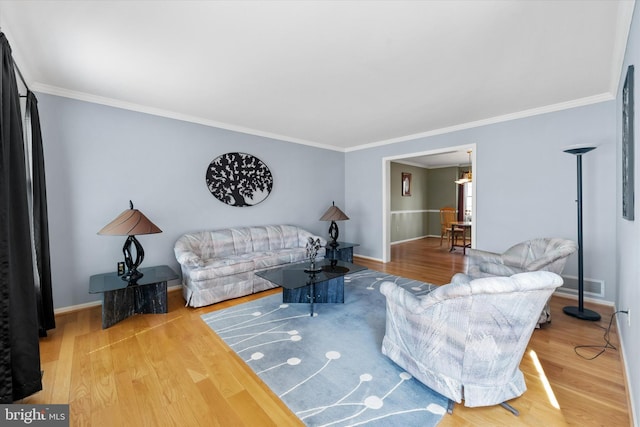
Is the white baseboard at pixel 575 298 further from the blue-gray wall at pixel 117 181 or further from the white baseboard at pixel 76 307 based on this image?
the white baseboard at pixel 76 307

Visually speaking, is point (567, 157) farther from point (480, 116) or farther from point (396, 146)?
point (396, 146)

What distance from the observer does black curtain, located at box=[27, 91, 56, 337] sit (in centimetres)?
245

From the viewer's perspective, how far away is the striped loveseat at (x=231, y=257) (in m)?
3.19

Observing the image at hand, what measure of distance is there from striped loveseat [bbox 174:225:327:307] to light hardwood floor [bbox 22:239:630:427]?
1.51 feet

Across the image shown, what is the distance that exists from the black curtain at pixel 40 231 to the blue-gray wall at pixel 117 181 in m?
0.46

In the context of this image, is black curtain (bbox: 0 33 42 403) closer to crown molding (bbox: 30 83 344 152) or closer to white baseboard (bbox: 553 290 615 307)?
crown molding (bbox: 30 83 344 152)

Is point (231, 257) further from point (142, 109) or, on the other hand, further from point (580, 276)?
point (580, 276)

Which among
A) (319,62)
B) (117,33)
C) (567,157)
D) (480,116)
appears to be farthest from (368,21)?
(567,157)

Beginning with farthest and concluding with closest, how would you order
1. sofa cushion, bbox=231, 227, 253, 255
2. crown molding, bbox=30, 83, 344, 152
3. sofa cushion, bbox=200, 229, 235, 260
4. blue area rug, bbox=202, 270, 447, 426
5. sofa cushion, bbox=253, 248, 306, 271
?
sofa cushion, bbox=231, 227, 253, 255 < sofa cushion, bbox=200, 229, 235, 260 < sofa cushion, bbox=253, 248, 306, 271 < crown molding, bbox=30, 83, 344, 152 < blue area rug, bbox=202, 270, 447, 426

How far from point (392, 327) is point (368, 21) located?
7.08ft

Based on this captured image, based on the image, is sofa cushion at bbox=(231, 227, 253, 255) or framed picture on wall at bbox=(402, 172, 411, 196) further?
framed picture on wall at bbox=(402, 172, 411, 196)

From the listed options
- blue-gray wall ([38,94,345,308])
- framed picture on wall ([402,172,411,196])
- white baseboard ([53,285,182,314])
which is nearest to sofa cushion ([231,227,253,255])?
blue-gray wall ([38,94,345,308])

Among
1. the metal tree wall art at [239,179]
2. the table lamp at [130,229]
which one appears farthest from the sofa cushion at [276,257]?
the table lamp at [130,229]

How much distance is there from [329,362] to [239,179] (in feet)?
10.5
